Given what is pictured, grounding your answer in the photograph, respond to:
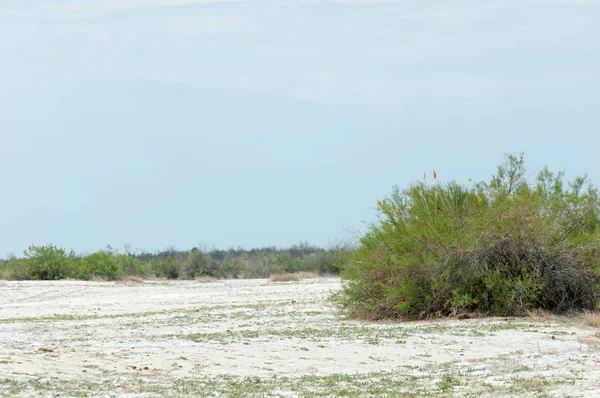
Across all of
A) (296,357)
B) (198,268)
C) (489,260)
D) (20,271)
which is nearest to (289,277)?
(198,268)

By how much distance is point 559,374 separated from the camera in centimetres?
1052

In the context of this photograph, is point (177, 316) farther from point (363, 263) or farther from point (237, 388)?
point (237, 388)

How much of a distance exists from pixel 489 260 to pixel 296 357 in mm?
6709

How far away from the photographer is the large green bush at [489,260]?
17.8m

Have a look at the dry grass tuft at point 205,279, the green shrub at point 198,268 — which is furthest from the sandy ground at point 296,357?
the green shrub at point 198,268

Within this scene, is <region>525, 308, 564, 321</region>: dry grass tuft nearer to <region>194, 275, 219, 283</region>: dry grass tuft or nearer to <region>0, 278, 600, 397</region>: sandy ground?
<region>0, 278, 600, 397</region>: sandy ground

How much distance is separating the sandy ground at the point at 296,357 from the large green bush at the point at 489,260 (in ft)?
2.74

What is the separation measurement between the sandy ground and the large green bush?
837 mm

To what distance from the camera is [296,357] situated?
1264 centimetres

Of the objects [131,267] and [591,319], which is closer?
[591,319]

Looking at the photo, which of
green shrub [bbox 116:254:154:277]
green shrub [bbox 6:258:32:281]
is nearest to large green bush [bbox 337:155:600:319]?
green shrub [bbox 6:258:32:281]

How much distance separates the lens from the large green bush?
1784cm

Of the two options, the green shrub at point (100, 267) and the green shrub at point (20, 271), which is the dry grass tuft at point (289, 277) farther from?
the green shrub at point (20, 271)

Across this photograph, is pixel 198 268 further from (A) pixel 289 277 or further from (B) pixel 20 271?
(B) pixel 20 271
